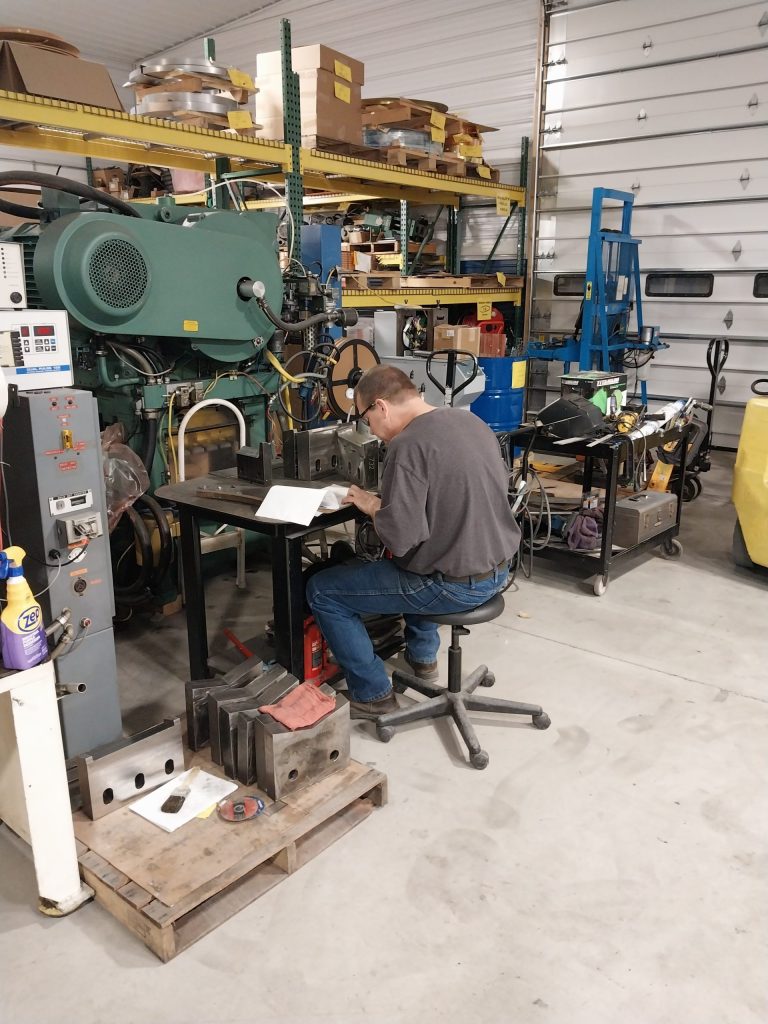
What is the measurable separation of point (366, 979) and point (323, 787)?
1.74 feet

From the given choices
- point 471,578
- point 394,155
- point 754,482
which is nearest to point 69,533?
point 471,578

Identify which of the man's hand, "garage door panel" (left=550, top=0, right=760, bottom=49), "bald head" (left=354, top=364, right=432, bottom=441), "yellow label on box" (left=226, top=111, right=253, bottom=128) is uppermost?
"garage door panel" (left=550, top=0, right=760, bottom=49)

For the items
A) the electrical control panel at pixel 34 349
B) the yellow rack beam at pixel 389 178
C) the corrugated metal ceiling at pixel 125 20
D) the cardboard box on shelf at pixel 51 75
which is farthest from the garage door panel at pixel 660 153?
the electrical control panel at pixel 34 349

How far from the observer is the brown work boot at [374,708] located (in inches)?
103

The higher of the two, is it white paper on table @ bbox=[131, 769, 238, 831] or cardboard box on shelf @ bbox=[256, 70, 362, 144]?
cardboard box on shelf @ bbox=[256, 70, 362, 144]

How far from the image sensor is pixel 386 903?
1860 mm

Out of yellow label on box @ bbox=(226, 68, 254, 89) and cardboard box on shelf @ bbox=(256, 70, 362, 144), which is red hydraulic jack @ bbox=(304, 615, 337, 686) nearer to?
yellow label on box @ bbox=(226, 68, 254, 89)

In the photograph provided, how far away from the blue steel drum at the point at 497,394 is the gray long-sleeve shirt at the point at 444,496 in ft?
8.59

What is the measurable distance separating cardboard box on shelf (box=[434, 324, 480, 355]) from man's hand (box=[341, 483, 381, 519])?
2772mm

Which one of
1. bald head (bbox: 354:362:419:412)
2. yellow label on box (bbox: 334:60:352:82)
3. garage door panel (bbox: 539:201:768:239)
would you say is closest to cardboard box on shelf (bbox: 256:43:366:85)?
yellow label on box (bbox: 334:60:352:82)

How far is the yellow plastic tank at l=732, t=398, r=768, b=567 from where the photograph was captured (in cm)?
364

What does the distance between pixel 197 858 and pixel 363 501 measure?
1.08m

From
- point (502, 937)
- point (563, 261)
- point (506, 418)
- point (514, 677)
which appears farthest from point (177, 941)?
point (563, 261)

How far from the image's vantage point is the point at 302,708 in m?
2.12
